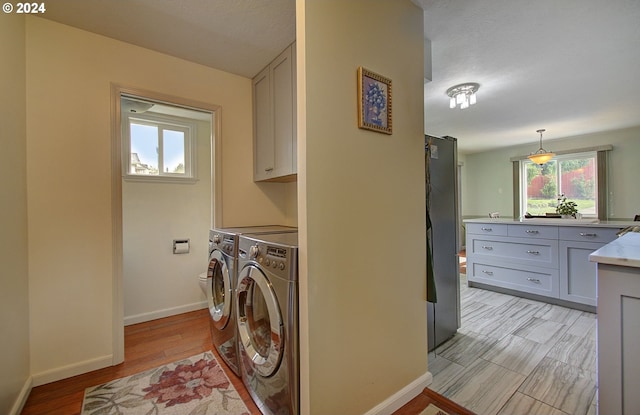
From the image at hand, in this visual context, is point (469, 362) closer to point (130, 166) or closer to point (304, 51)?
point (304, 51)

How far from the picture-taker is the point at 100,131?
1.91m

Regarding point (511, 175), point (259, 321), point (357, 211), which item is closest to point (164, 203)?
point (259, 321)

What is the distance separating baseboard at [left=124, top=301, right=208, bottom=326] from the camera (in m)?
2.63

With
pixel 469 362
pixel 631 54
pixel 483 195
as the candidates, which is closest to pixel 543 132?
pixel 483 195

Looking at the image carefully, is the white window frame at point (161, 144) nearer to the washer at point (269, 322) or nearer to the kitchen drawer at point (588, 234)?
the washer at point (269, 322)

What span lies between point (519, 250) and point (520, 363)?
1.75m

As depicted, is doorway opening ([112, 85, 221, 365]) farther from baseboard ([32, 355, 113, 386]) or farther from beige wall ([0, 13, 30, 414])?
beige wall ([0, 13, 30, 414])

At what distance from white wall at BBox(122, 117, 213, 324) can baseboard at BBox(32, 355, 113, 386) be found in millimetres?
800

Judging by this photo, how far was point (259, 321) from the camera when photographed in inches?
59.1

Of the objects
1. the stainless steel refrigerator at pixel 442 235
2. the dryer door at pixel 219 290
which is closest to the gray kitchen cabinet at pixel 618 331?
the stainless steel refrigerator at pixel 442 235

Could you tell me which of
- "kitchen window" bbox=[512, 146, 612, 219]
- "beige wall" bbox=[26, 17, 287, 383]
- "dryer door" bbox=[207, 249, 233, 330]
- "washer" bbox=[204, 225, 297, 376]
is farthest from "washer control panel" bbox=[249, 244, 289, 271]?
"kitchen window" bbox=[512, 146, 612, 219]

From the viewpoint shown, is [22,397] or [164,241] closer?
[22,397]

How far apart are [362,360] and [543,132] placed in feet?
17.4

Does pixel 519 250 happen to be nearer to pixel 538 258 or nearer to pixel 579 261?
pixel 538 258
